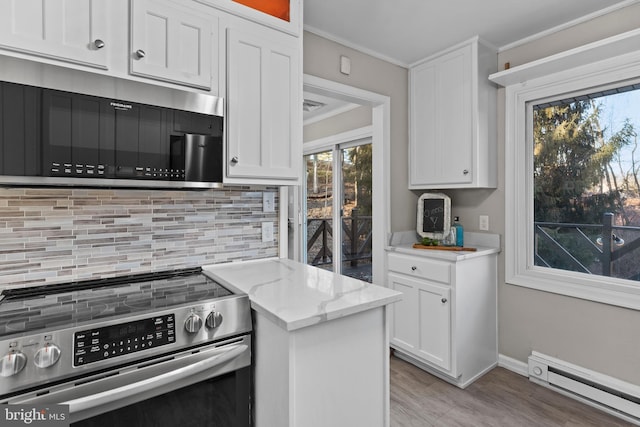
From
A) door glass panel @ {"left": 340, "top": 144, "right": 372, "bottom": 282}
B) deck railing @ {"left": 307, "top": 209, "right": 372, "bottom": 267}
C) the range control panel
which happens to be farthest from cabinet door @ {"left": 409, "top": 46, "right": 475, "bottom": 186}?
the range control panel

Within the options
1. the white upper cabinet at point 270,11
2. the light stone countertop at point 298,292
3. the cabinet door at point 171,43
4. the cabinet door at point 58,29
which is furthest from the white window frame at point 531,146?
the cabinet door at point 58,29

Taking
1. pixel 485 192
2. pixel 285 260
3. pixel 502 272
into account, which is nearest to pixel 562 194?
pixel 485 192

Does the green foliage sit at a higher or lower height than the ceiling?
lower

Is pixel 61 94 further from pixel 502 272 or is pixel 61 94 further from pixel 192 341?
pixel 502 272

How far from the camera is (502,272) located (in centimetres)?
266

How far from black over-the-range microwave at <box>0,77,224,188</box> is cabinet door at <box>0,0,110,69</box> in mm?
134

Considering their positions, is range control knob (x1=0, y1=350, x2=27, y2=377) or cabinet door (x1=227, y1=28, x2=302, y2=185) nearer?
range control knob (x1=0, y1=350, x2=27, y2=377)

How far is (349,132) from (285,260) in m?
2.29

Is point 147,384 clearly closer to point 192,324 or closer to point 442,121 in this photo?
point 192,324

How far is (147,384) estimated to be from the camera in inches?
42.6

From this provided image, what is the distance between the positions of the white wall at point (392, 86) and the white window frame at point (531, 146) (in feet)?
2.52

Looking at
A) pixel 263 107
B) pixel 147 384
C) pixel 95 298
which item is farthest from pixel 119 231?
pixel 263 107

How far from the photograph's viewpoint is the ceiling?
2.08m

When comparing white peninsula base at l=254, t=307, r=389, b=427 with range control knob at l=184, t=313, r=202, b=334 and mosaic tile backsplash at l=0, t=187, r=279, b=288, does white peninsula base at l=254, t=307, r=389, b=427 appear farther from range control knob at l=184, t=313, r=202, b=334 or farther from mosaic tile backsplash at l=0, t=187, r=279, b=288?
mosaic tile backsplash at l=0, t=187, r=279, b=288
